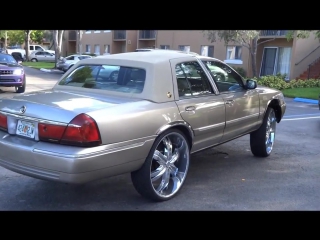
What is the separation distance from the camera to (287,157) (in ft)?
22.1

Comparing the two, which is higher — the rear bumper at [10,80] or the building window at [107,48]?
the building window at [107,48]

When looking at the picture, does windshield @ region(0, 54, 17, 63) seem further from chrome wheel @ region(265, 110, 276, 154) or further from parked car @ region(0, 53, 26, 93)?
chrome wheel @ region(265, 110, 276, 154)

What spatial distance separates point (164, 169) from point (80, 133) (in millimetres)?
1285

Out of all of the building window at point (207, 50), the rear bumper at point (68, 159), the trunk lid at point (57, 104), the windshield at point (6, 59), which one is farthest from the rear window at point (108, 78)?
the building window at point (207, 50)

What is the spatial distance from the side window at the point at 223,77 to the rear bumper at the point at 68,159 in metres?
1.86

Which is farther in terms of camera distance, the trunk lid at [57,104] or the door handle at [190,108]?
the door handle at [190,108]

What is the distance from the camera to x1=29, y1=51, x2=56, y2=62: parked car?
143 feet

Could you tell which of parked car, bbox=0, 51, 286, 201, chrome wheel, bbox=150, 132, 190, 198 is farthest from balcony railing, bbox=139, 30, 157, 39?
chrome wheel, bbox=150, 132, 190, 198

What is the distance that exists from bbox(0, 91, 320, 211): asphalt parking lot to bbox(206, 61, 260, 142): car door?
24.7 inches

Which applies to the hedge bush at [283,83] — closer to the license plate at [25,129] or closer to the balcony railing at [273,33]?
the balcony railing at [273,33]

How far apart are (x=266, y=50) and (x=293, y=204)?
20.9 metres

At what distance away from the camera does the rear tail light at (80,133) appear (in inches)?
146
